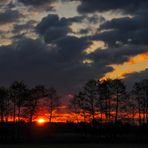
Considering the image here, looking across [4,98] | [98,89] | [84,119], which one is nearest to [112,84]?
[98,89]

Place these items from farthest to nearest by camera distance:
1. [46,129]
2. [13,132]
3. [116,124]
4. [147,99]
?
[46,129], [147,99], [13,132], [116,124]

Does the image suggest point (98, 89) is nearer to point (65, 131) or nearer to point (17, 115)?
point (17, 115)

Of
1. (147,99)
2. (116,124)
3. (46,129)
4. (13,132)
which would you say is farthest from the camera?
(46,129)

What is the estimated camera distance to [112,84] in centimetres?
9688

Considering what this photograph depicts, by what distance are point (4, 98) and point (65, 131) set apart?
1124 inches

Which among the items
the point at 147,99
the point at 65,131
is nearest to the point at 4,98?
the point at 65,131

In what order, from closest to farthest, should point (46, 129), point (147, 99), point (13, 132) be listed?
point (13, 132) < point (147, 99) < point (46, 129)

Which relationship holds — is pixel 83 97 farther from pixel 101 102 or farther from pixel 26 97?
pixel 26 97

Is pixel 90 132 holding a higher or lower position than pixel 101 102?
lower

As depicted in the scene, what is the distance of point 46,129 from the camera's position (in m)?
121

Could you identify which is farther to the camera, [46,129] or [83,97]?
[46,129]

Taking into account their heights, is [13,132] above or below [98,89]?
below

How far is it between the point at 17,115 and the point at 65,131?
30343 millimetres

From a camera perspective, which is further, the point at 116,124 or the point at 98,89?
the point at 98,89
